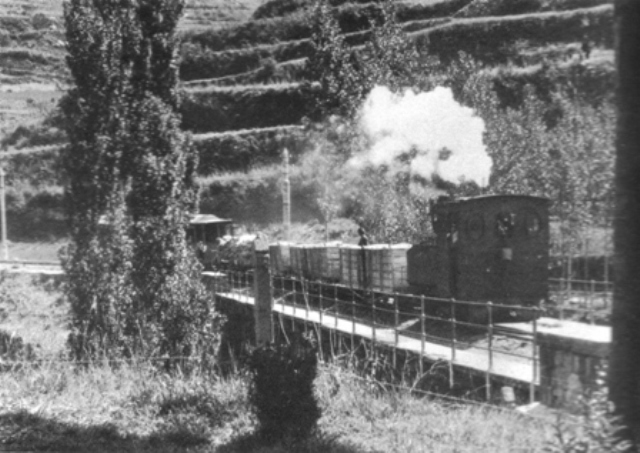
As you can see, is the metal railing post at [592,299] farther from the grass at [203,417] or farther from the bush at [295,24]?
the bush at [295,24]

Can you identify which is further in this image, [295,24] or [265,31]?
[295,24]

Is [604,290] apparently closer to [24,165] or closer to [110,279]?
[110,279]

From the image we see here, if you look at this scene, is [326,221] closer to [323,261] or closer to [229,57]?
[323,261]

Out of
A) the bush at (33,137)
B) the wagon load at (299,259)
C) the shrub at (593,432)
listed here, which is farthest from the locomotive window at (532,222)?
the wagon load at (299,259)

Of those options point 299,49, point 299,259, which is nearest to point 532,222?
point 299,49

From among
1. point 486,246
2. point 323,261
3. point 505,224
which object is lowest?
point 323,261

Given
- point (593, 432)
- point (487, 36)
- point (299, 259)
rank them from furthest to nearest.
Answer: point (299, 259), point (487, 36), point (593, 432)


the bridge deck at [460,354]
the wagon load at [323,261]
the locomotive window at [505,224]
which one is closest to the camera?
the bridge deck at [460,354]

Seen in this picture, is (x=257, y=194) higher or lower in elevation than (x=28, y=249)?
higher
